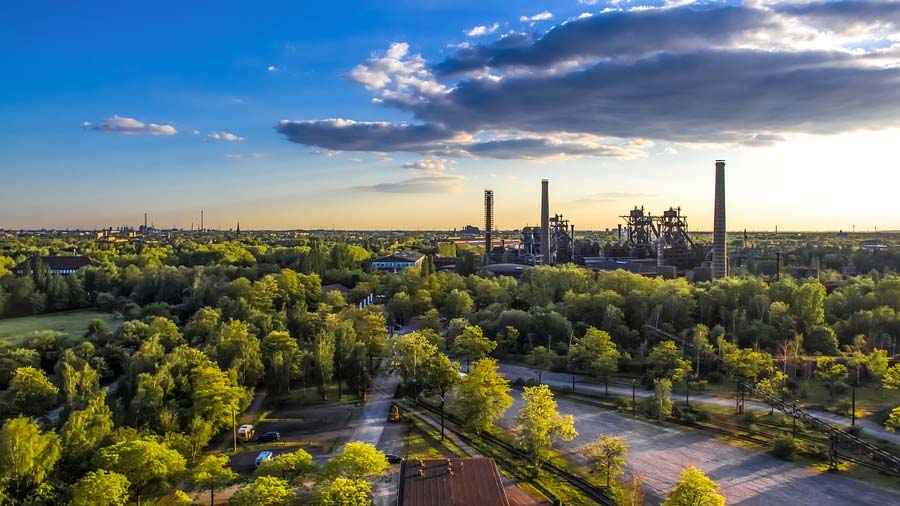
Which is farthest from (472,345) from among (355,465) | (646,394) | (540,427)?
(355,465)

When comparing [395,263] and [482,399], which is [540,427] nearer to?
[482,399]

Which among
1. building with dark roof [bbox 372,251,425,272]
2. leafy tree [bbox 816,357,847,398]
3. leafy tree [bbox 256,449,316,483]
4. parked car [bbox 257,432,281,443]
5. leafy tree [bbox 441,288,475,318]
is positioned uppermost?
building with dark roof [bbox 372,251,425,272]

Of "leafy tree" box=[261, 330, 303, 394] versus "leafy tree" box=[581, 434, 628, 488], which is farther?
"leafy tree" box=[261, 330, 303, 394]

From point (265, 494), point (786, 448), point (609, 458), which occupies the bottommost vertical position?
point (786, 448)

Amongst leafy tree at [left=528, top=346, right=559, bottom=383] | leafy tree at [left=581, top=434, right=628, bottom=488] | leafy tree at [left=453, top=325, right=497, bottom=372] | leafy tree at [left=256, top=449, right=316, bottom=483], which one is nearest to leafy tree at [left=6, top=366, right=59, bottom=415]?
leafy tree at [left=256, top=449, right=316, bottom=483]

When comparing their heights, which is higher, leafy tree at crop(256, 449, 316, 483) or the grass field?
leafy tree at crop(256, 449, 316, 483)

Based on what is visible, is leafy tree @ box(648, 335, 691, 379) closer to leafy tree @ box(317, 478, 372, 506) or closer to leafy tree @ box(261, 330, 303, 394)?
leafy tree @ box(261, 330, 303, 394)

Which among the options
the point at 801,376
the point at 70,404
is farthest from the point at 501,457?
the point at 801,376
